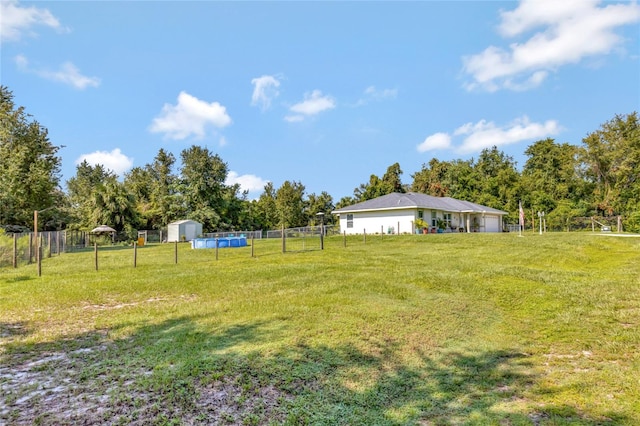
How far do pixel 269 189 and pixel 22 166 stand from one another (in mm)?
32740

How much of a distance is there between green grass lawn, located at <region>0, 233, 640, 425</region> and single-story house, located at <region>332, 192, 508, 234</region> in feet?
65.6

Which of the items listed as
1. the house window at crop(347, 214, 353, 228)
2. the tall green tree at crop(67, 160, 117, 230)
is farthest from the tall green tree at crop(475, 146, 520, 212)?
the tall green tree at crop(67, 160, 117, 230)

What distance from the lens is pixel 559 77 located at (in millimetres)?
24062

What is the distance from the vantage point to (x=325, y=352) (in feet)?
14.4

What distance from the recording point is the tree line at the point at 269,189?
28094 millimetres

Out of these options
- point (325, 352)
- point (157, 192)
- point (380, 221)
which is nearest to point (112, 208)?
point (157, 192)

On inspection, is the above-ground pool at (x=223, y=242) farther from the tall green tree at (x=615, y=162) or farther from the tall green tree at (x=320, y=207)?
the tall green tree at (x=615, y=162)

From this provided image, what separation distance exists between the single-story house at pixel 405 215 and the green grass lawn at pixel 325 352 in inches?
787

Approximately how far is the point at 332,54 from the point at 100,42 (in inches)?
389

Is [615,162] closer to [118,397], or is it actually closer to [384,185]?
[384,185]

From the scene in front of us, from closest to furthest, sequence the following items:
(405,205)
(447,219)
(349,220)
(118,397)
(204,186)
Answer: (118,397)
(405,205)
(349,220)
(447,219)
(204,186)

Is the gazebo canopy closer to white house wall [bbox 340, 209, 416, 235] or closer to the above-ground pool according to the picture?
the above-ground pool

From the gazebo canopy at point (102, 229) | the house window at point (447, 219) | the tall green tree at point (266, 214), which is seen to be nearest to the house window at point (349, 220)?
the house window at point (447, 219)

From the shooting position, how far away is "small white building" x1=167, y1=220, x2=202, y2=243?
33.4 metres
